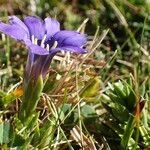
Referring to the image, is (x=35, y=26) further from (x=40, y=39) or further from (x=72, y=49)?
(x=72, y=49)

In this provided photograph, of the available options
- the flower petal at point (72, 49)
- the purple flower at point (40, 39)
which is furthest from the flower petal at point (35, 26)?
the flower petal at point (72, 49)

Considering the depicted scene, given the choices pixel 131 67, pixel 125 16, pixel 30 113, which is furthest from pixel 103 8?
pixel 30 113

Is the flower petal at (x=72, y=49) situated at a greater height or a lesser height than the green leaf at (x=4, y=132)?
greater

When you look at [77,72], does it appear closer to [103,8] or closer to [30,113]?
[30,113]

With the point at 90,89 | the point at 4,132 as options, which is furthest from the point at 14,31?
the point at 90,89

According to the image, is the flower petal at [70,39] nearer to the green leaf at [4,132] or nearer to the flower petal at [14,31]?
the flower petal at [14,31]

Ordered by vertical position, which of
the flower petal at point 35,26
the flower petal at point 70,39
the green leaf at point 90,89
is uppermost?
Result: the flower petal at point 35,26

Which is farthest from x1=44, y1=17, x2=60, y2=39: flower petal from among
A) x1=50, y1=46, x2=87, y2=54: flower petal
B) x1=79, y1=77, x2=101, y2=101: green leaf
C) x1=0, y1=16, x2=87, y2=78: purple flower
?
x1=79, y1=77, x2=101, y2=101: green leaf
